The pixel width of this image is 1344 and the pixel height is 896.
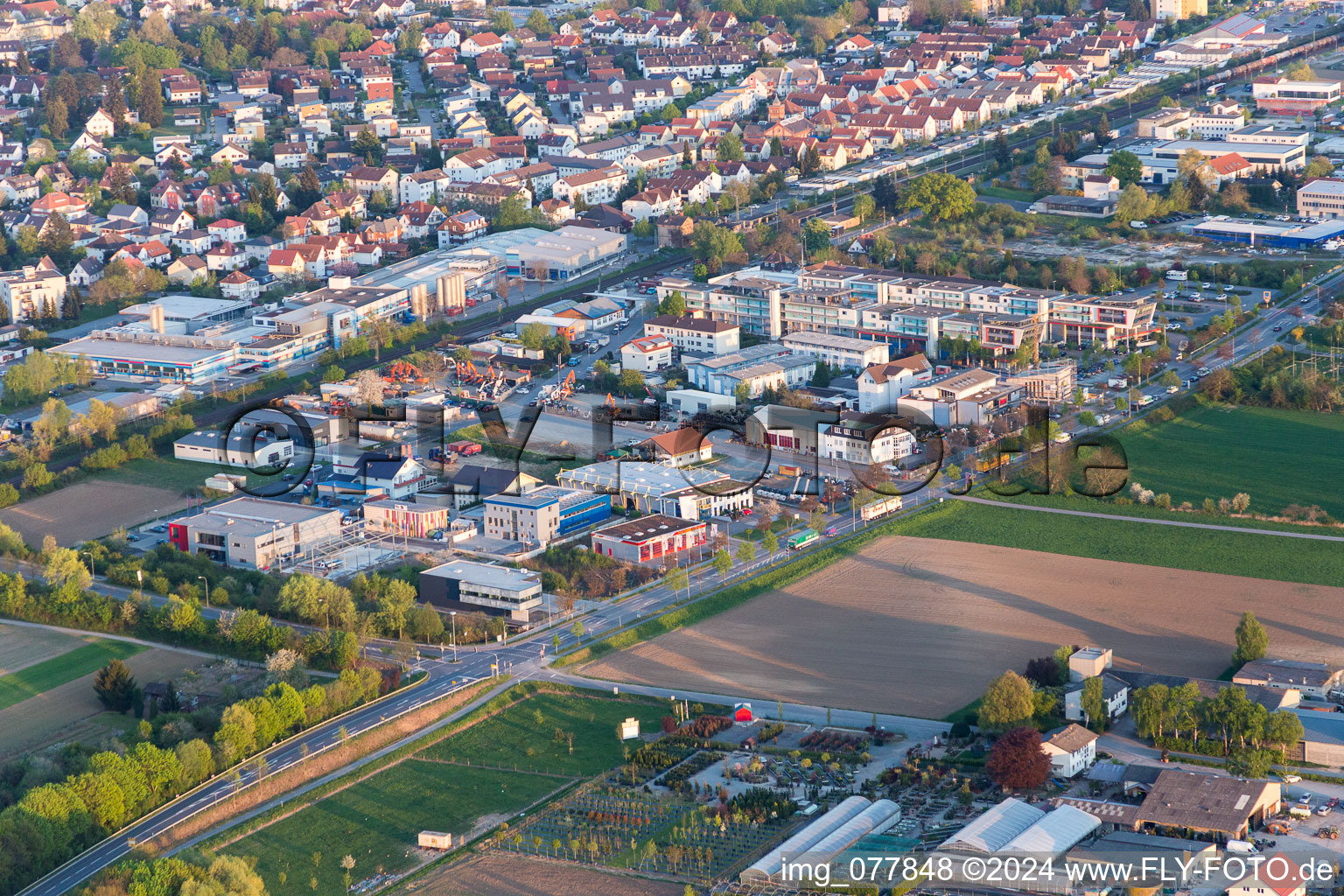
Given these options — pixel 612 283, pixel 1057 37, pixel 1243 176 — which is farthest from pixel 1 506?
pixel 1057 37

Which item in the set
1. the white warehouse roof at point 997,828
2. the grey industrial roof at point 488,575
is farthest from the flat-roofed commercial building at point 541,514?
the white warehouse roof at point 997,828

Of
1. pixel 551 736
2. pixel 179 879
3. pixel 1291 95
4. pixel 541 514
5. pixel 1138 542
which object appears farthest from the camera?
pixel 1291 95

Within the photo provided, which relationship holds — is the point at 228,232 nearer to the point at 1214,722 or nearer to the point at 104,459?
the point at 104,459

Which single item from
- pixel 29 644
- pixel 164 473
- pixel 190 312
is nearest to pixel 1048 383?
pixel 164 473

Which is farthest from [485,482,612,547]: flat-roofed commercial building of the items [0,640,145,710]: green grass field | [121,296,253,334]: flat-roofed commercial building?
[121,296,253,334]: flat-roofed commercial building

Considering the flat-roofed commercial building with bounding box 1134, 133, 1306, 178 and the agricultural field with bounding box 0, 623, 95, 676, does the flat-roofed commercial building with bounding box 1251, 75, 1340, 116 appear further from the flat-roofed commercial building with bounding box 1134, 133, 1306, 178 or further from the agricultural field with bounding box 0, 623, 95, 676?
the agricultural field with bounding box 0, 623, 95, 676

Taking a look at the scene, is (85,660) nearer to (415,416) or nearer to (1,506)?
(1,506)

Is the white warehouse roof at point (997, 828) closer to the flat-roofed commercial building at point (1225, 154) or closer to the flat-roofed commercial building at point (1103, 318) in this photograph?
the flat-roofed commercial building at point (1103, 318)
